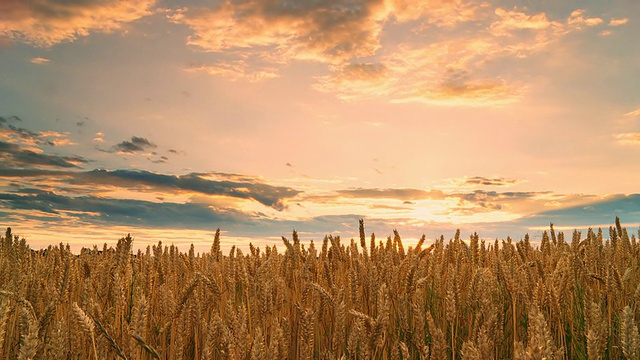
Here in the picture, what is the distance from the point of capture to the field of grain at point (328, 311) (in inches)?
98.0

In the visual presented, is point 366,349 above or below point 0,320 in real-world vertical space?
below

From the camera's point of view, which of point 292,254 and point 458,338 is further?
point 292,254

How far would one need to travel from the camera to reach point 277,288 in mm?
3889

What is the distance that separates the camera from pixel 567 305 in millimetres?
3850

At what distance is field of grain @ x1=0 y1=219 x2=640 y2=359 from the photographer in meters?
2.49

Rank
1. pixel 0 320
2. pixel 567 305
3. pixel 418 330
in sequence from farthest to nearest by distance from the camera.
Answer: pixel 567 305
pixel 418 330
pixel 0 320

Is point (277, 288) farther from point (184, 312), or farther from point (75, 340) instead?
point (75, 340)

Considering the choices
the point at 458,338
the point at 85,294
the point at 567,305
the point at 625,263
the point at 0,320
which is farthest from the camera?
the point at 625,263

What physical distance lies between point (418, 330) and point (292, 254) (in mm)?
2321

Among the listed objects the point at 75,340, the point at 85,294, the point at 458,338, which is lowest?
the point at 458,338

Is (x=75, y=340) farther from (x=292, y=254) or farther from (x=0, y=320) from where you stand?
(x=292, y=254)

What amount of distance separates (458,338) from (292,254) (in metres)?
1.70

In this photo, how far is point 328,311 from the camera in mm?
4234

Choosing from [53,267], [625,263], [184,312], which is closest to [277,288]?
[184,312]
